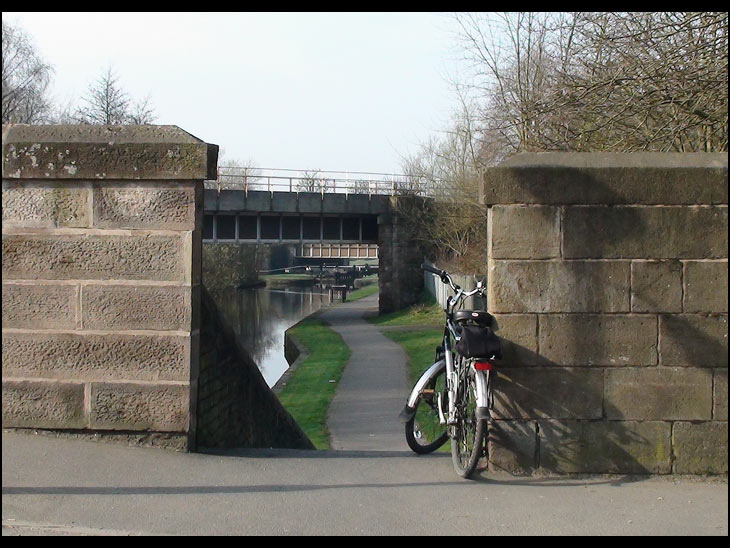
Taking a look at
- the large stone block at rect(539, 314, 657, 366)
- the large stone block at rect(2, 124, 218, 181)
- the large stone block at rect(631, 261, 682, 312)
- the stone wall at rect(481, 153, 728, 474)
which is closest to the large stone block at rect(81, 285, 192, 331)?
the large stone block at rect(2, 124, 218, 181)

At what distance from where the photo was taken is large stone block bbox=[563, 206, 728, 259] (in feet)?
16.9

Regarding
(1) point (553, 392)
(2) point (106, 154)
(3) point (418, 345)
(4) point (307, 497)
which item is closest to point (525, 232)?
(1) point (553, 392)

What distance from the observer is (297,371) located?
77.7 feet

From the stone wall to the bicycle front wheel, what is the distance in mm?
178

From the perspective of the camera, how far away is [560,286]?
5.25 metres

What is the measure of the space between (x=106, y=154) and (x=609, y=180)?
10.1 ft

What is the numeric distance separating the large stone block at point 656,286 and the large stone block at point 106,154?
2695mm

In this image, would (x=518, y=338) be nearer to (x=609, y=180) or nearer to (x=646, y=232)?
(x=646, y=232)

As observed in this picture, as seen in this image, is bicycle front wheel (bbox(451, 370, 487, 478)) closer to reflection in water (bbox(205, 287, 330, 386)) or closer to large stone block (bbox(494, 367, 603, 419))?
large stone block (bbox(494, 367, 603, 419))

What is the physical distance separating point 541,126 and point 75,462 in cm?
1388

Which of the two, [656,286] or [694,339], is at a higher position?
[656,286]

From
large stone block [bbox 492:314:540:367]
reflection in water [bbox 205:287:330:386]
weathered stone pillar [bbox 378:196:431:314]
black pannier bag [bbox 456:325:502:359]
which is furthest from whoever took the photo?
weathered stone pillar [bbox 378:196:431:314]

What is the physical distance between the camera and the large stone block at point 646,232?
5.16 m

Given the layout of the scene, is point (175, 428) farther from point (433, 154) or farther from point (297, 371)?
point (433, 154)
